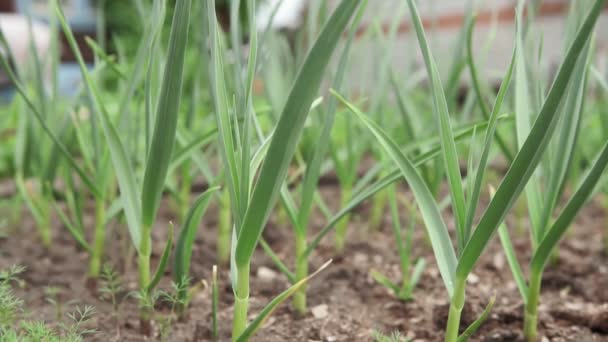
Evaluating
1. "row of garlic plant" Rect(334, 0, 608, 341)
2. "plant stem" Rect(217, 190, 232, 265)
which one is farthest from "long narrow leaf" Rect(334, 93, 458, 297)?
"plant stem" Rect(217, 190, 232, 265)

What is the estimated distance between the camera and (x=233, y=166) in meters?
0.60

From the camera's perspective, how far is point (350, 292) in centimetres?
96

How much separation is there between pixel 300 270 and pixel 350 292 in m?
0.17

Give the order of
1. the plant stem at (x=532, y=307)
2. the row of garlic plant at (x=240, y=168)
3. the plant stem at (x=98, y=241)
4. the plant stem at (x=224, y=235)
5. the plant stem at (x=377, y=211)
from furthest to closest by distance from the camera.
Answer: the plant stem at (x=377, y=211) < the plant stem at (x=224, y=235) < the plant stem at (x=98, y=241) < the plant stem at (x=532, y=307) < the row of garlic plant at (x=240, y=168)

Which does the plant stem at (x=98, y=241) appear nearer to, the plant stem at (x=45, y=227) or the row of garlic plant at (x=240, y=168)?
the row of garlic plant at (x=240, y=168)

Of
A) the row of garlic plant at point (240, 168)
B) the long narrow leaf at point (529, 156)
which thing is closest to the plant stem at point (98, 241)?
the row of garlic plant at point (240, 168)

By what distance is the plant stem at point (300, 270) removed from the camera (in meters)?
0.81

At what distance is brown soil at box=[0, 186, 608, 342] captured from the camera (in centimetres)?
77

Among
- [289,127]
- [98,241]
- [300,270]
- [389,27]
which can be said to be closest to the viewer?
[289,127]

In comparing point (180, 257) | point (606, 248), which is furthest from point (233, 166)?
point (606, 248)

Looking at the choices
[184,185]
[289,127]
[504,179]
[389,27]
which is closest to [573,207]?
[504,179]

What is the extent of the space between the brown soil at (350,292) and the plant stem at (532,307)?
0.03 metres

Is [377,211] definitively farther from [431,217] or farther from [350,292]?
[431,217]

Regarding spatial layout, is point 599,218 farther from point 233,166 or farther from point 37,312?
point 37,312
